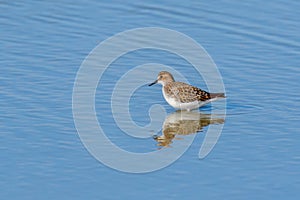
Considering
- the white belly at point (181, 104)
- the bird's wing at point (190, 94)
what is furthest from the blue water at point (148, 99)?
the bird's wing at point (190, 94)

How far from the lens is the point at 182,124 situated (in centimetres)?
1655

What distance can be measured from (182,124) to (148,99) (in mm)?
1346

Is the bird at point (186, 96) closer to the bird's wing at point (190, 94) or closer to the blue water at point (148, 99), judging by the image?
the bird's wing at point (190, 94)

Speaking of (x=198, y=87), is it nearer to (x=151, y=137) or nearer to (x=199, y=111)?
(x=199, y=111)

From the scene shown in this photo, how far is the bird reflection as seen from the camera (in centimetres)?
1566

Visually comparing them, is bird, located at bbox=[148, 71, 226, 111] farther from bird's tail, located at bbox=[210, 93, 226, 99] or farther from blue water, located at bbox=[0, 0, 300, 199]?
blue water, located at bbox=[0, 0, 300, 199]

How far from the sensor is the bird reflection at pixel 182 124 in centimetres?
1566

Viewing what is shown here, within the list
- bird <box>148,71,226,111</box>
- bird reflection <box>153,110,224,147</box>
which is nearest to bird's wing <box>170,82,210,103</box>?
bird <box>148,71,226,111</box>

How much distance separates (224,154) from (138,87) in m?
Answer: 3.92

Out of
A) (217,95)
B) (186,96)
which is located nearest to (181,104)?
(186,96)

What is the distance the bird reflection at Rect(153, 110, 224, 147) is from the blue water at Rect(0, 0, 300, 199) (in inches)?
11.1

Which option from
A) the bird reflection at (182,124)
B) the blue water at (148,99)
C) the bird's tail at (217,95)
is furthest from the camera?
the bird's tail at (217,95)

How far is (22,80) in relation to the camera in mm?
17766

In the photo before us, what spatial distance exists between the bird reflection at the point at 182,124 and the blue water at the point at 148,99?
28 centimetres
